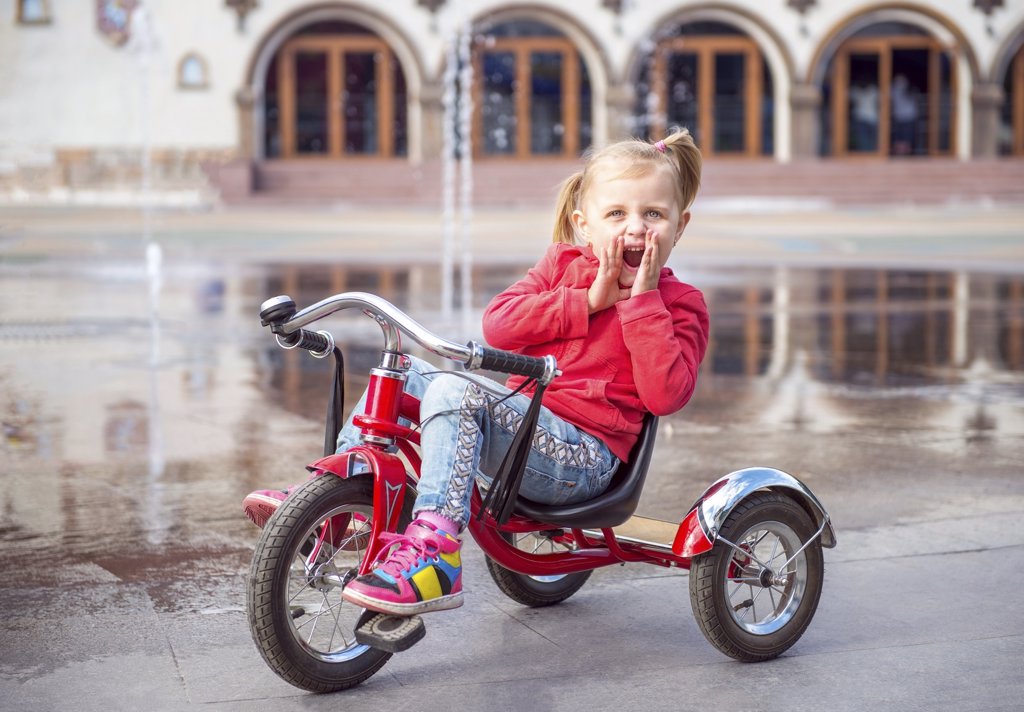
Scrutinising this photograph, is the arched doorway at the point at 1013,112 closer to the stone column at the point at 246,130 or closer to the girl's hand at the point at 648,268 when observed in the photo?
the stone column at the point at 246,130

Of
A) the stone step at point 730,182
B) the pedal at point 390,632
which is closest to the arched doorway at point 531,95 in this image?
the stone step at point 730,182

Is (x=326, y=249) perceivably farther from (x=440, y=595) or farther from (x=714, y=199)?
(x=440, y=595)

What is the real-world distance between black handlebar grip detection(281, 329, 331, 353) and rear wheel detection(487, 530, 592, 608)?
826mm

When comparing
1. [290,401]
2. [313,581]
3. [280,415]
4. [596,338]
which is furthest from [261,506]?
[290,401]

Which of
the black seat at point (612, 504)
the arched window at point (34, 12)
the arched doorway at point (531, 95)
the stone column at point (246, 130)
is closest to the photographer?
the black seat at point (612, 504)

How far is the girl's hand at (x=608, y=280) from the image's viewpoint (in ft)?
11.9

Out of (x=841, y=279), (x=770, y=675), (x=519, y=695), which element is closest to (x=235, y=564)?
(x=519, y=695)

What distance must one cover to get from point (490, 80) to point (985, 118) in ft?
37.5

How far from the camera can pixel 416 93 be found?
34375mm

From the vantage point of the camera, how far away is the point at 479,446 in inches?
138

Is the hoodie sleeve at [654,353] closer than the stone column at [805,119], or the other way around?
the hoodie sleeve at [654,353]

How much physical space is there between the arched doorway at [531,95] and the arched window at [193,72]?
6234 mm

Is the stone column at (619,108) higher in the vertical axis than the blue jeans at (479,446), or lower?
higher

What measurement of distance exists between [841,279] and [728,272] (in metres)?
1.37
